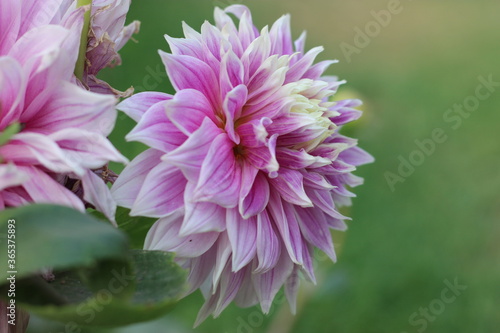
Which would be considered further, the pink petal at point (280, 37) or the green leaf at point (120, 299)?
the pink petal at point (280, 37)

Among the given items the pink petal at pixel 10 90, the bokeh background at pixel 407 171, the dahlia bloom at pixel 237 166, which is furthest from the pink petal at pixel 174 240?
the bokeh background at pixel 407 171

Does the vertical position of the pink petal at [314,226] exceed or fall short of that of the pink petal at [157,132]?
it falls short

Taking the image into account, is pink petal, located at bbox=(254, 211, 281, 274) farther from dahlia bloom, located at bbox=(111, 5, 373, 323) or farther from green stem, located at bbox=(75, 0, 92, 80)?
green stem, located at bbox=(75, 0, 92, 80)

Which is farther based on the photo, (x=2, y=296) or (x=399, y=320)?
(x=399, y=320)

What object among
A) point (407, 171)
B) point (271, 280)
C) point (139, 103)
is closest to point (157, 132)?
point (139, 103)

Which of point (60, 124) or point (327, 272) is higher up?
point (60, 124)

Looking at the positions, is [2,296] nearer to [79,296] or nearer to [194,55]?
[79,296]

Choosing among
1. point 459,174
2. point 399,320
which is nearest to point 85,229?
point 399,320

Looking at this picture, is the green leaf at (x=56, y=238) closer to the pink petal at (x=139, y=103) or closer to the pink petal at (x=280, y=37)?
the pink petal at (x=139, y=103)
